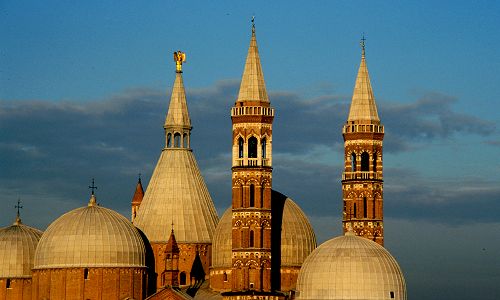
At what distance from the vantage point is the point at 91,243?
368 feet

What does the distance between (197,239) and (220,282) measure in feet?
23.5

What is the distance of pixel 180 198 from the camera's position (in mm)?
118500

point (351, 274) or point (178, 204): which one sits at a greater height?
point (178, 204)

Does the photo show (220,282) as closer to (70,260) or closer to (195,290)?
(195,290)

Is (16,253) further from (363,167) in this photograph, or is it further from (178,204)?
(363,167)

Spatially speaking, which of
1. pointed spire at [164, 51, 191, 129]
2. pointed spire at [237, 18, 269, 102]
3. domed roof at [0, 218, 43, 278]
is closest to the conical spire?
pointed spire at [237, 18, 269, 102]

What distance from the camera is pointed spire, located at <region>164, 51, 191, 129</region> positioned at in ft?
401

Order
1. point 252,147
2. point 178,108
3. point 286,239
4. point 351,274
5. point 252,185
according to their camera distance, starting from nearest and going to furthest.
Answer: point 351,274, point 252,185, point 252,147, point 286,239, point 178,108

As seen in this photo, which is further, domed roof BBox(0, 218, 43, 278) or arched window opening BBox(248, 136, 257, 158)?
domed roof BBox(0, 218, 43, 278)

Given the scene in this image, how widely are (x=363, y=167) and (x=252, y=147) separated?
9.48 m

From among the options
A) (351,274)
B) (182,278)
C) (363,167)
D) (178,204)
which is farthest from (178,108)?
(351,274)

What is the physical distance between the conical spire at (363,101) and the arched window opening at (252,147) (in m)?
8.73

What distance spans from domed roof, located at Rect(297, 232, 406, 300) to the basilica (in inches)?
2.6

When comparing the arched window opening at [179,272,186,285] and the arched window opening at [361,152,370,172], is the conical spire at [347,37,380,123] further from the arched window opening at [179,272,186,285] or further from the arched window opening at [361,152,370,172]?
the arched window opening at [179,272,186,285]
